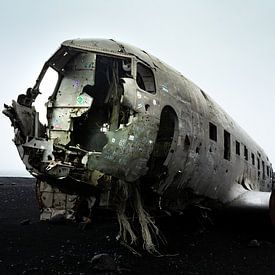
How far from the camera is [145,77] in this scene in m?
5.77

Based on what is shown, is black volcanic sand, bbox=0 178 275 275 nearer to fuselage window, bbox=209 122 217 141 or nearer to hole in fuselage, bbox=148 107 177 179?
hole in fuselage, bbox=148 107 177 179

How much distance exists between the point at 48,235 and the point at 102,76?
3.54 m

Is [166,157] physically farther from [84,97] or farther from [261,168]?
[261,168]

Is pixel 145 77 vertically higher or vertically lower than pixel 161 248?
higher

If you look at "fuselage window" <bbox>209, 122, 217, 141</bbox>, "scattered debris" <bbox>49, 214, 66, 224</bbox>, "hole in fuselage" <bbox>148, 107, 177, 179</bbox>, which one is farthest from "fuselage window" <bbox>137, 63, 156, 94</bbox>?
"scattered debris" <bbox>49, 214, 66, 224</bbox>

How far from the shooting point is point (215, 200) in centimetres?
757

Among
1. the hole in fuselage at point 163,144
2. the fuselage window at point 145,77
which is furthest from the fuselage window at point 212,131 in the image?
the fuselage window at point 145,77

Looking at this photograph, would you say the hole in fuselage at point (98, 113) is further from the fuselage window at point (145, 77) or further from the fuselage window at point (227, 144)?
the fuselage window at point (227, 144)

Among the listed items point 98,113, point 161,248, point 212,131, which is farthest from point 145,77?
point 161,248

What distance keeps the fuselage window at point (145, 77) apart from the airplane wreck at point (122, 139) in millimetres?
17

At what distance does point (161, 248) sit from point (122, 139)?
2.41m

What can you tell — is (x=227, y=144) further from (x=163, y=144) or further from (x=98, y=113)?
(x=98, y=113)

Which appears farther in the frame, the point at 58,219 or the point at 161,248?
the point at 58,219

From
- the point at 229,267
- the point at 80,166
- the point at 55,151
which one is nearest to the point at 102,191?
the point at 80,166
